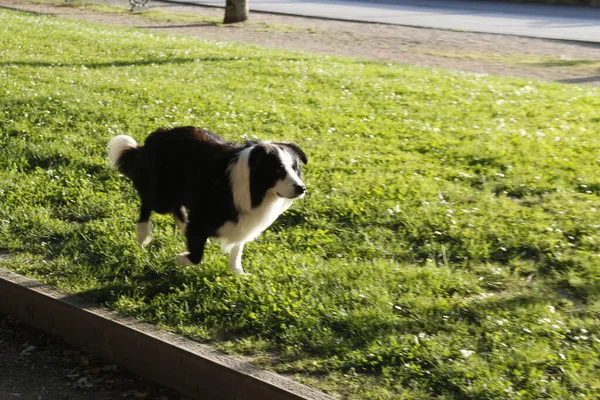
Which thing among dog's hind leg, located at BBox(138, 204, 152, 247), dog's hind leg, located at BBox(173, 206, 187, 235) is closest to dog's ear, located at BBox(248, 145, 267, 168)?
dog's hind leg, located at BBox(173, 206, 187, 235)

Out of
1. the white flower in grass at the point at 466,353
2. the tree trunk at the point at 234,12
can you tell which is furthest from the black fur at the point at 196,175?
the tree trunk at the point at 234,12

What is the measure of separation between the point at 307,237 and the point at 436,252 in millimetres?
1065

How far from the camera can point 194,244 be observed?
5.75 m

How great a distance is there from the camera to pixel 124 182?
310 inches

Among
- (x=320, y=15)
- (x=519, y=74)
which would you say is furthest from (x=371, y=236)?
(x=320, y=15)

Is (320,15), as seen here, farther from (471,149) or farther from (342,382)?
(342,382)

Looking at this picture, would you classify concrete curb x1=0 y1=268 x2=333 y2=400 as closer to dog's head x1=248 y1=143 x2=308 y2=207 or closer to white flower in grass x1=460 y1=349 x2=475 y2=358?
white flower in grass x1=460 y1=349 x2=475 y2=358

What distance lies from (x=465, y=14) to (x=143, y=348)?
951 inches

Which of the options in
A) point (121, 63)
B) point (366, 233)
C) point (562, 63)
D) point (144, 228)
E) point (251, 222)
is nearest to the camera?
point (251, 222)

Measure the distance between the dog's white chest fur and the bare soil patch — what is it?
10.2 metres

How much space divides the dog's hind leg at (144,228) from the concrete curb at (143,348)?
92 cm

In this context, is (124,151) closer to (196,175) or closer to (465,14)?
(196,175)

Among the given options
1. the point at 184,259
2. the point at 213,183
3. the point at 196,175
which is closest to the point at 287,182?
the point at 213,183

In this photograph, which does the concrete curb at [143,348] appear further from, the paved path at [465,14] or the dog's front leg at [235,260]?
the paved path at [465,14]
